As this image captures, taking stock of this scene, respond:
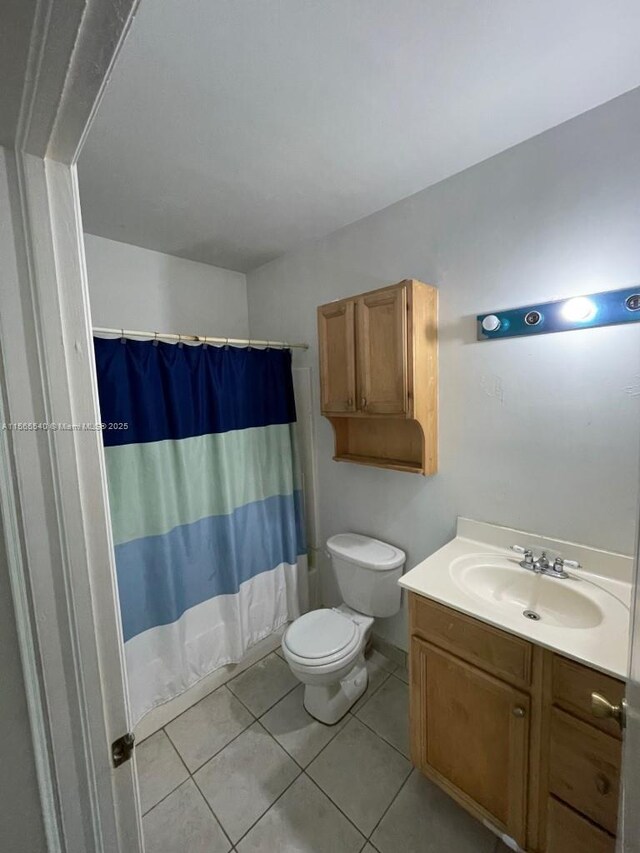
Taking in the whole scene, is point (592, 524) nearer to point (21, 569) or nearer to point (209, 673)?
point (21, 569)

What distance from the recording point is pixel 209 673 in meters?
1.85

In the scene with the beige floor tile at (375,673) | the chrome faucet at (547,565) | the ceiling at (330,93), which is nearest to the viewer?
the ceiling at (330,93)

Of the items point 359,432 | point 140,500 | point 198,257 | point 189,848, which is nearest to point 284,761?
point 189,848

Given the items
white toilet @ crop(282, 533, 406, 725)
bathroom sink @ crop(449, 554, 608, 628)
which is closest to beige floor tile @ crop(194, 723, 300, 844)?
white toilet @ crop(282, 533, 406, 725)

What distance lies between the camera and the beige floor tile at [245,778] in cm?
129

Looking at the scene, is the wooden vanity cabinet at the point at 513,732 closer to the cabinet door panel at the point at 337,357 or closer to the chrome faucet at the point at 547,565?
the chrome faucet at the point at 547,565

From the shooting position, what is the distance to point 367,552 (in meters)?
1.82

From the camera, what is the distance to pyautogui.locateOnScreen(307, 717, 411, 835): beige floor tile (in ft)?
4.24

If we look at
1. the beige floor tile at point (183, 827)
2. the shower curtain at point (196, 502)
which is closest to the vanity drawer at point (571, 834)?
the beige floor tile at point (183, 827)

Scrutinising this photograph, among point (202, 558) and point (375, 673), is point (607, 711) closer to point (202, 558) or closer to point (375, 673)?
point (375, 673)

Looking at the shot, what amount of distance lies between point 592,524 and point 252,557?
1626 mm

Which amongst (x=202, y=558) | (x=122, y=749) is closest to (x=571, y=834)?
(x=122, y=749)

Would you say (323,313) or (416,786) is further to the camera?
(323,313)

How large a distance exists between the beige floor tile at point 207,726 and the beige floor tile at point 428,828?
2.38 ft
